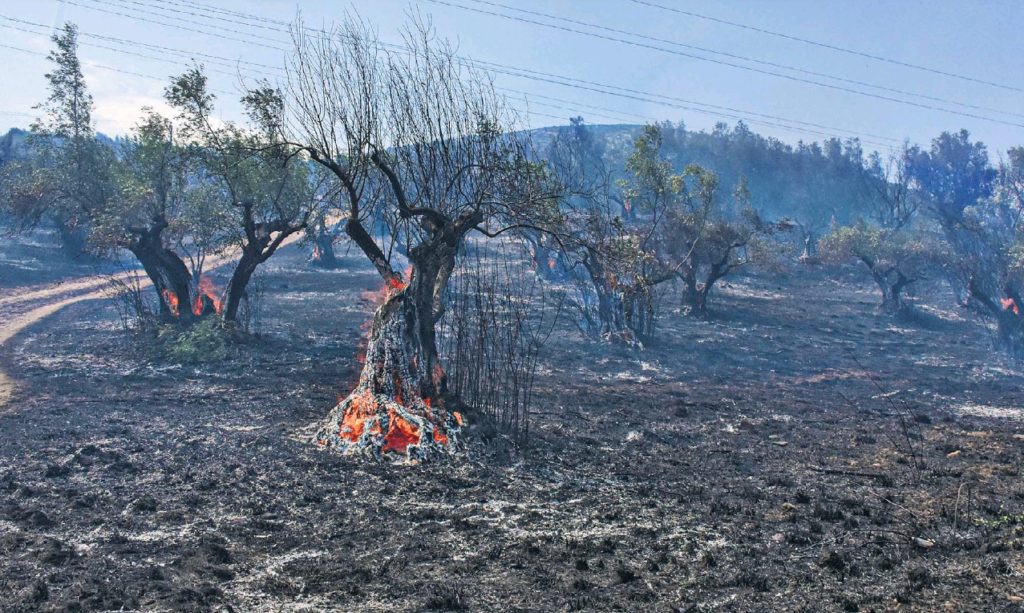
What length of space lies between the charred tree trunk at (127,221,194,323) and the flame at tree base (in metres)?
13.7

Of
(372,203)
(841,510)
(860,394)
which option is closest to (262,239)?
(372,203)

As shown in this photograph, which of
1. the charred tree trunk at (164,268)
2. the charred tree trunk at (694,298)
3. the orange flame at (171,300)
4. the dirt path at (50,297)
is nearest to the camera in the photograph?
the charred tree trunk at (164,268)

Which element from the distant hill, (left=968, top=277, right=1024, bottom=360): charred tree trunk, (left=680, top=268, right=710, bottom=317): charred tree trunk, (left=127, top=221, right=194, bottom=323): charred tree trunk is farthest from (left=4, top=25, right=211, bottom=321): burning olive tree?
the distant hill

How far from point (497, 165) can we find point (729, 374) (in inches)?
581

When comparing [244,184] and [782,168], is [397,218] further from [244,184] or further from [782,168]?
[782,168]

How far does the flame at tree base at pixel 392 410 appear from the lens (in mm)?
13180

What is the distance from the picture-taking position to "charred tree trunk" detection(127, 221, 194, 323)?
23.8m

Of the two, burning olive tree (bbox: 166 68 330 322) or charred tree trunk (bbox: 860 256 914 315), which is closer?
burning olive tree (bbox: 166 68 330 322)

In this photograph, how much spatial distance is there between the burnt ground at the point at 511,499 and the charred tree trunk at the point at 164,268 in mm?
2505

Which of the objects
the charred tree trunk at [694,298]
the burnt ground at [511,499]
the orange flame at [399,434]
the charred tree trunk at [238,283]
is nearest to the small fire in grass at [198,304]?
the charred tree trunk at [238,283]

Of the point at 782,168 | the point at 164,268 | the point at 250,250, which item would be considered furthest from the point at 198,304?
the point at 782,168

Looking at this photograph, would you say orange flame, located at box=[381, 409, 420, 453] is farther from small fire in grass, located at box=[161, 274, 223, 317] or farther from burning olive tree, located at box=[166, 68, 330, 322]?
small fire in grass, located at box=[161, 274, 223, 317]

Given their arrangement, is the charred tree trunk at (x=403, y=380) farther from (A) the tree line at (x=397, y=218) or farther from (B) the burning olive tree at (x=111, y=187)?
(B) the burning olive tree at (x=111, y=187)

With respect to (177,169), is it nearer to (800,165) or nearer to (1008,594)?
(1008,594)
